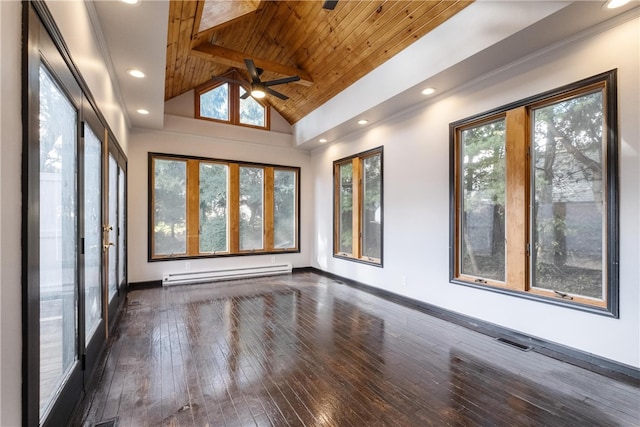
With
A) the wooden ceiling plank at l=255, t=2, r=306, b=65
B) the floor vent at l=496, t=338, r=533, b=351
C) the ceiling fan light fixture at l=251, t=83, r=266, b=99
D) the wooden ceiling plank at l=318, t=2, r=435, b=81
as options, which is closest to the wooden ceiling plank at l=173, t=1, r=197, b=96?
the ceiling fan light fixture at l=251, t=83, r=266, b=99

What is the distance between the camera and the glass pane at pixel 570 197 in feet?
8.98

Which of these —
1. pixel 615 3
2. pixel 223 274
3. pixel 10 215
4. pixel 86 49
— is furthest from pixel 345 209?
pixel 10 215

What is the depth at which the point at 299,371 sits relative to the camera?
260 cm

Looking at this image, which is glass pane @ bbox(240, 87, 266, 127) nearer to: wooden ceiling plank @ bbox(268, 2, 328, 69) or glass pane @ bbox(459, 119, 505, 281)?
wooden ceiling plank @ bbox(268, 2, 328, 69)

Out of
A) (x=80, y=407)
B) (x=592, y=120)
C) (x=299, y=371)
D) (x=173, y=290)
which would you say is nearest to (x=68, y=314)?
(x=80, y=407)

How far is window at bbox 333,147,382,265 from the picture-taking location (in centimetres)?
541

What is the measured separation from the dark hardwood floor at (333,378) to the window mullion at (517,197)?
32.1 inches

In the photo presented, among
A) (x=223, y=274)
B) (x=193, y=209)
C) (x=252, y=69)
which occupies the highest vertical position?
(x=252, y=69)

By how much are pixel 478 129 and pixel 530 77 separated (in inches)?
30.4

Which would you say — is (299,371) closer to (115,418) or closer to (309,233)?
(115,418)

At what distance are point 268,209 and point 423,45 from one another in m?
4.61

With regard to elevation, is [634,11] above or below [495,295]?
above

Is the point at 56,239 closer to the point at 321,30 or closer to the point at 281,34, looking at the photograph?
the point at 321,30

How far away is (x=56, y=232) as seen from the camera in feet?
5.62
